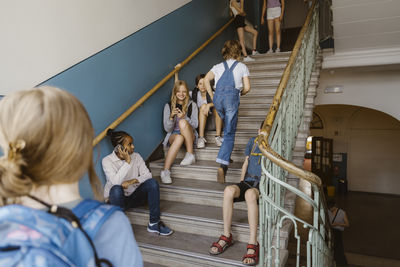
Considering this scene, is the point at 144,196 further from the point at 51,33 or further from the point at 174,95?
the point at 51,33

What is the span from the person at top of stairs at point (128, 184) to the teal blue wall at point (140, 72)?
0.68 feet

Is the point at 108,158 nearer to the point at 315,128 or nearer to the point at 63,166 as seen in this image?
the point at 63,166

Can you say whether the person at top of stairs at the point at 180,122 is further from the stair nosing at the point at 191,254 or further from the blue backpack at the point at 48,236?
the blue backpack at the point at 48,236

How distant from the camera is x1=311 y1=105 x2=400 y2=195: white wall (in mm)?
10461

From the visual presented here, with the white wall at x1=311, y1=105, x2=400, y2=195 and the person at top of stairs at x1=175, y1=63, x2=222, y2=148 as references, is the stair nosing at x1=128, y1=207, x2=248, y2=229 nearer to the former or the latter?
the person at top of stairs at x1=175, y1=63, x2=222, y2=148

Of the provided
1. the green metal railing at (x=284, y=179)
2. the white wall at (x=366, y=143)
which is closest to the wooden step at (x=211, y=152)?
the green metal railing at (x=284, y=179)

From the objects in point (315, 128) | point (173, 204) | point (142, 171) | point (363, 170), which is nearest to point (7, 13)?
point (142, 171)

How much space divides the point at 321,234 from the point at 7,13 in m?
2.73

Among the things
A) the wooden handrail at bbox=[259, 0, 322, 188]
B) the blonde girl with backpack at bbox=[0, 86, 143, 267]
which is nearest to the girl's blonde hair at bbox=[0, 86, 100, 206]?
the blonde girl with backpack at bbox=[0, 86, 143, 267]

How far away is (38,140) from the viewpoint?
24.5 inches

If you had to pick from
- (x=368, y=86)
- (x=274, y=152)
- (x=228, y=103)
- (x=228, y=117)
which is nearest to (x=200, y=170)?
(x=228, y=117)

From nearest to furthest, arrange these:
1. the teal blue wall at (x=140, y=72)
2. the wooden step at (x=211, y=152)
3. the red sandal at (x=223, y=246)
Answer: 1. the red sandal at (x=223, y=246)
2. the teal blue wall at (x=140, y=72)
3. the wooden step at (x=211, y=152)

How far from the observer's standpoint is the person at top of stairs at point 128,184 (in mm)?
2750

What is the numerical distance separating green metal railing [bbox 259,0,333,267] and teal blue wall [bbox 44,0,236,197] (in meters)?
1.32
